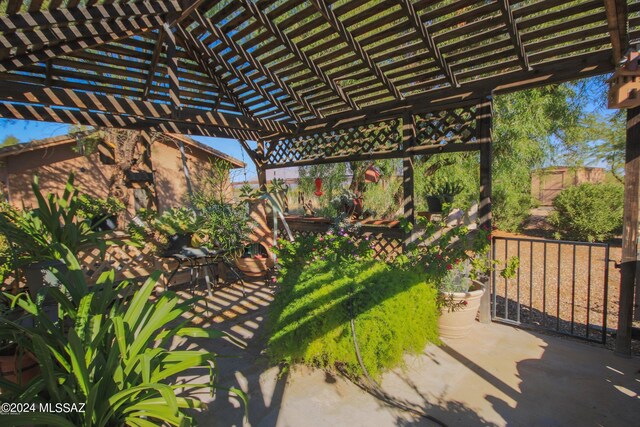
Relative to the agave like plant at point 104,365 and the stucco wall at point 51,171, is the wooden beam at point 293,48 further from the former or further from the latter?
the stucco wall at point 51,171

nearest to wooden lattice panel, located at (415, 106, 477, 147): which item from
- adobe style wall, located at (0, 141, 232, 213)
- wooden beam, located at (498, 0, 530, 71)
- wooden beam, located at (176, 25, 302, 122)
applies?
wooden beam, located at (498, 0, 530, 71)

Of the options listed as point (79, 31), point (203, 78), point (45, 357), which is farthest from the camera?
point (203, 78)

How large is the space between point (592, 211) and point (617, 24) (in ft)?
25.4

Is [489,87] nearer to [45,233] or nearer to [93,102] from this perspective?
[93,102]

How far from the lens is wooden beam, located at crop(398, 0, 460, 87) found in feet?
8.35

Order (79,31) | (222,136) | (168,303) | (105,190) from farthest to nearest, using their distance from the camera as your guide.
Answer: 1. (105,190)
2. (222,136)
3. (79,31)
4. (168,303)

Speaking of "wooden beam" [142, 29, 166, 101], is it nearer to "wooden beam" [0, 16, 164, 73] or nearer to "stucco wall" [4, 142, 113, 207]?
"wooden beam" [0, 16, 164, 73]

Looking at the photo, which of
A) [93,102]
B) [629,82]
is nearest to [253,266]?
[93,102]

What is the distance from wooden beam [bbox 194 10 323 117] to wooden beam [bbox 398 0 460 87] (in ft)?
5.92

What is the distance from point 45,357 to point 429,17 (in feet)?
10.5

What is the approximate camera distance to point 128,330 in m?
1.48

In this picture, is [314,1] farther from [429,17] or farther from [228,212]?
[228,212]

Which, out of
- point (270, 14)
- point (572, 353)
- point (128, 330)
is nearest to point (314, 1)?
point (270, 14)

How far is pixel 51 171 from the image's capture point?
292 inches
